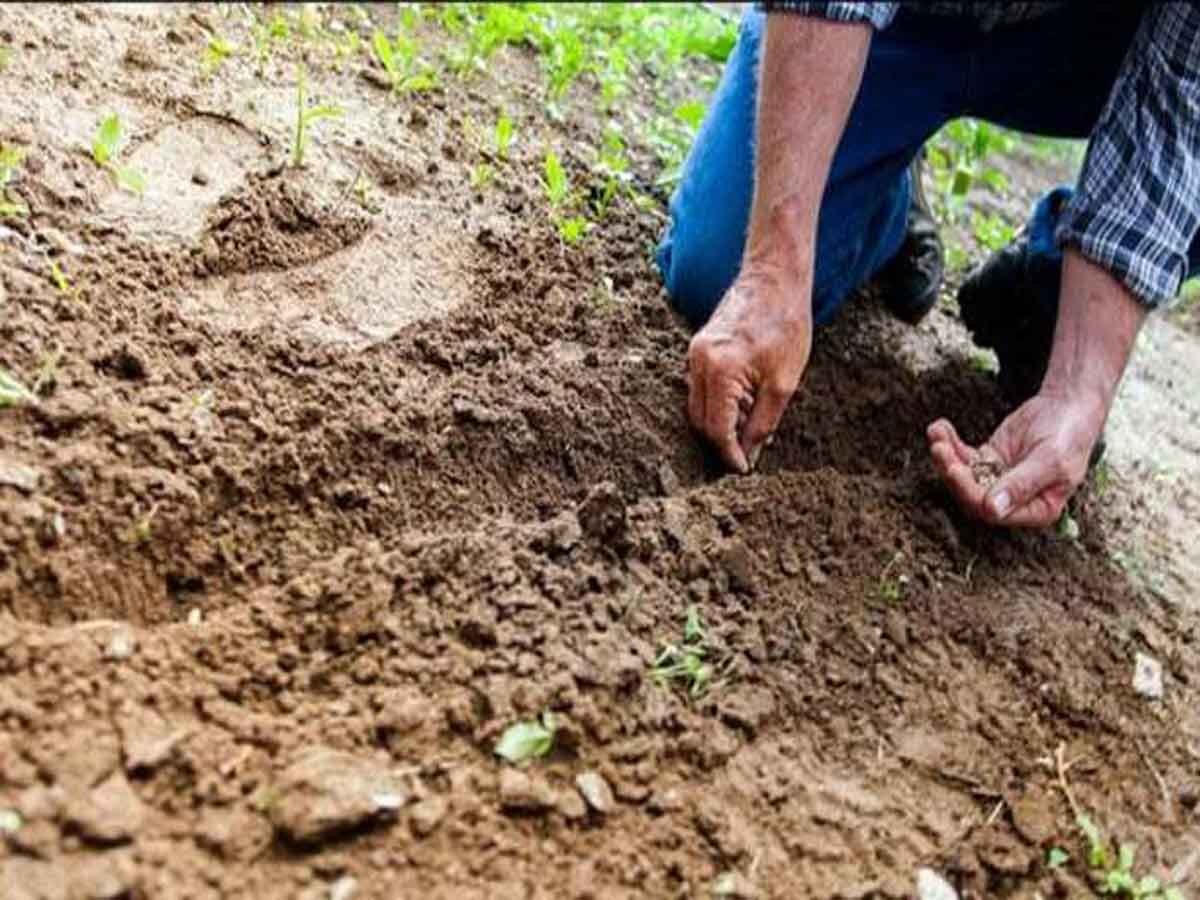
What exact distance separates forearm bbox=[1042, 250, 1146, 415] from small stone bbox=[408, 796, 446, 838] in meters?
1.22

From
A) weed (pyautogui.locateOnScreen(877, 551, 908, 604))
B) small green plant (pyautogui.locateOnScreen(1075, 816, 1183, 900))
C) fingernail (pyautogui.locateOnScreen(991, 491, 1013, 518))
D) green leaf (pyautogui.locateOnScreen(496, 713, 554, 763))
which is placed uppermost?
fingernail (pyautogui.locateOnScreen(991, 491, 1013, 518))

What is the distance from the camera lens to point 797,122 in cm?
185

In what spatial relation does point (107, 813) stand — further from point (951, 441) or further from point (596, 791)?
point (951, 441)

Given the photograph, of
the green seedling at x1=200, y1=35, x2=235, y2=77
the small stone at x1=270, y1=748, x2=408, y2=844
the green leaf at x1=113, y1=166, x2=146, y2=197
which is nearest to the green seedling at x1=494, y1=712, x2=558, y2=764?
the small stone at x1=270, y1=748, x2=408, y2=844

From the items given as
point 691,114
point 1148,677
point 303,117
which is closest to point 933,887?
point 1148,677

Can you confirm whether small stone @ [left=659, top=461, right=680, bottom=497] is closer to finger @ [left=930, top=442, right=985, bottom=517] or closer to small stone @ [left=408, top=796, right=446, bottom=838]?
finger @ [left=930, top=442, right=985, bottom=517]

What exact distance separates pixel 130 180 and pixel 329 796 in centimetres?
115

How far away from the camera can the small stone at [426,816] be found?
132 cm

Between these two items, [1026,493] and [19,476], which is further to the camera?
[1026,493]

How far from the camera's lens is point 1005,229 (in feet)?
11.1

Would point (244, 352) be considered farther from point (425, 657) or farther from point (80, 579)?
point (425, 657)

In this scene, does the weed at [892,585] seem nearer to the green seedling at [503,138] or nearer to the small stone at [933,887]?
the small stone at [933,887]

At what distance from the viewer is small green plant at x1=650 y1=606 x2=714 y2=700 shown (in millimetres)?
1558

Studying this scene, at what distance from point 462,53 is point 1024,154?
223 cm
